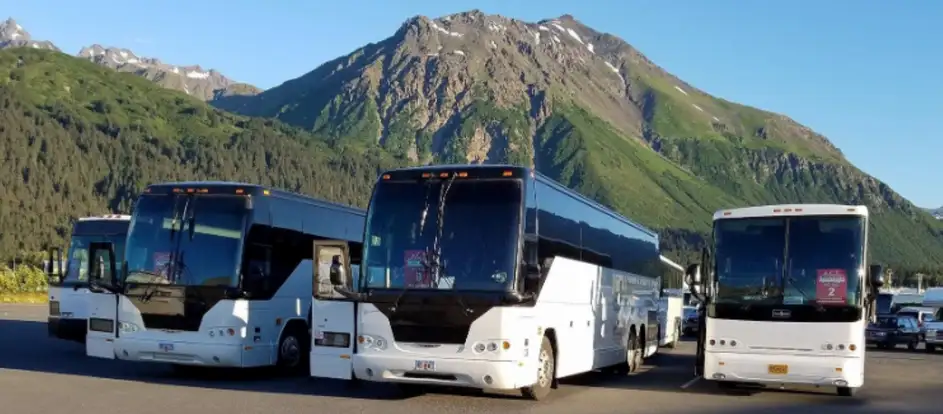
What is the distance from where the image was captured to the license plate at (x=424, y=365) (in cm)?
1321

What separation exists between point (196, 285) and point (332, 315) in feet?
10.00

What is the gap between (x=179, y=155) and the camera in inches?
→ 6993

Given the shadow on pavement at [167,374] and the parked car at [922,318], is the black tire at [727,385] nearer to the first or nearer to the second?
the shadow on pavement at [167,374]

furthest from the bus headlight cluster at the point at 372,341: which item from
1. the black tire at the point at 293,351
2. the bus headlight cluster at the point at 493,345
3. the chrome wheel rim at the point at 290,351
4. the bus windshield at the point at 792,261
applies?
the bus windshield at the point at 792,261

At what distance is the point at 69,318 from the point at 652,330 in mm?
13477

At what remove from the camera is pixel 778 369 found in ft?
50.5

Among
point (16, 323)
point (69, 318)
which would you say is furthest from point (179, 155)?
point (69, 318)

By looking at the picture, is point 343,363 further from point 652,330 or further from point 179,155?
point 179,155

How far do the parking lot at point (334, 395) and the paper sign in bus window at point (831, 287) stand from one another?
1677mm

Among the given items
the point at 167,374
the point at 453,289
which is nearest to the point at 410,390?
the point at 453,289

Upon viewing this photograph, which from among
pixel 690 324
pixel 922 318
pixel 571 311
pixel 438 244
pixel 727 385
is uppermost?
pixel 438 244

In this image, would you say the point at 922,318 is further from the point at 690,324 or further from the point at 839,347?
the point at 839,347

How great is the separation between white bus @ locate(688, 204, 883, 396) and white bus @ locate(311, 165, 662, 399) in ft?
9.18

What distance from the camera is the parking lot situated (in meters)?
13.3
